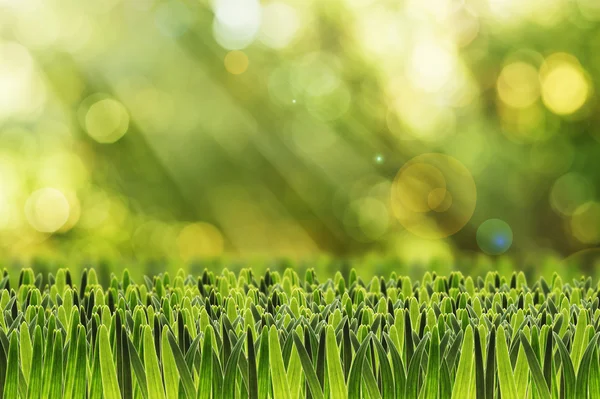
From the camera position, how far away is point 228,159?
15156mm

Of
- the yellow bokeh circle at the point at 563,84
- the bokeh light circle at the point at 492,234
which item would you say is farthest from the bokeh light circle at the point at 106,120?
the yellow bokeh circle at the point at 563,84

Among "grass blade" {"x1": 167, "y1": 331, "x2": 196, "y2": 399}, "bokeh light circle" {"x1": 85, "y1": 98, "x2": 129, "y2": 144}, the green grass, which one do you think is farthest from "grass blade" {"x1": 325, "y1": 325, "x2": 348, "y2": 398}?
"bokeh light circle" {"x1": 85, "y1": 98, "x2": 129, "y2": 144}

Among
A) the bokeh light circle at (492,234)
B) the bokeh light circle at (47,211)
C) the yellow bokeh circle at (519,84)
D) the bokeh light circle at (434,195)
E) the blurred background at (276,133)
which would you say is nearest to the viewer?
the yellow bokeh circle at (519,84)

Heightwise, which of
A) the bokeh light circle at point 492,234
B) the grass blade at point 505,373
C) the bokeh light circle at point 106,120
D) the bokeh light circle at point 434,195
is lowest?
the grass blade at point 505,373

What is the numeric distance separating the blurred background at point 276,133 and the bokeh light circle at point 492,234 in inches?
1.6

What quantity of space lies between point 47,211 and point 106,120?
2.27m

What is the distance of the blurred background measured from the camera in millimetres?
12828

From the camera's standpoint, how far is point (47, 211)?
14531 millimetres

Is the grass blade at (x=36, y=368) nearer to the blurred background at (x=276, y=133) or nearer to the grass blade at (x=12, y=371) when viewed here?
the grass blade at (x=12, y=371)

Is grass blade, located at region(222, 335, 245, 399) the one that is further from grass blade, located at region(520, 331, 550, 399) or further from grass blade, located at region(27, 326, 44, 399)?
grass blade, located at region(520, 331, 550, 399)

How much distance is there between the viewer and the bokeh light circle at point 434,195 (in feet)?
43.6

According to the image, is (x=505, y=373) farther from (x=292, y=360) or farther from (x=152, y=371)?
(x=152, y=371)

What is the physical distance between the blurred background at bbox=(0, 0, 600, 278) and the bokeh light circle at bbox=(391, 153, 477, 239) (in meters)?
0.03

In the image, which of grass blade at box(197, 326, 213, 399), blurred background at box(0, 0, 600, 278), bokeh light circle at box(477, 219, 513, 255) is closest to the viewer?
grass blade at box(197, 326, 213, 399)
